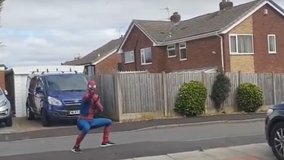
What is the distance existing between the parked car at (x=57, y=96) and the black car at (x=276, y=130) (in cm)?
946

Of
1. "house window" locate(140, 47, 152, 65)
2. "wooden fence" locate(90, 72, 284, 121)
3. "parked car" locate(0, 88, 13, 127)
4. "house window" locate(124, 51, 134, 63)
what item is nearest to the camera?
"parked car" locate(0, 88, 13, 127)

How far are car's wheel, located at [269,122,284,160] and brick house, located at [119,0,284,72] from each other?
65.6ft

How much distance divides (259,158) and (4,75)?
1852 centimetres

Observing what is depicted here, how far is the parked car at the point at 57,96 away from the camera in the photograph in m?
17.9

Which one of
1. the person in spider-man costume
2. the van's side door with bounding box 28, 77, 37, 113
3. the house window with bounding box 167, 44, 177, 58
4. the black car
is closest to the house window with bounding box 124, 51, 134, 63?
the house window with bounding box 167, 44, 177, 58

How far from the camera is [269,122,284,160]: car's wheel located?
936 centimetres

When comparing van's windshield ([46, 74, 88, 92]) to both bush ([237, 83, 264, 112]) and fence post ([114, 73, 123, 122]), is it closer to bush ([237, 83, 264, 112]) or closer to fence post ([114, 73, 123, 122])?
fence post ([114, 73, 123, 122])

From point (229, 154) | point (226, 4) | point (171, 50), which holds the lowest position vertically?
point (229, 154)

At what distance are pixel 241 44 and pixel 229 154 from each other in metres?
22.2

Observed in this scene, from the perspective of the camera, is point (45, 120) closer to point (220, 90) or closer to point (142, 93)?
point (142, 93)

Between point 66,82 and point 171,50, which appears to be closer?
point 66,82

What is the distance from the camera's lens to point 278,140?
9461 mm

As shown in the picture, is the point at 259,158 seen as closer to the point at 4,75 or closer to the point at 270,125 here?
the point at 270,125

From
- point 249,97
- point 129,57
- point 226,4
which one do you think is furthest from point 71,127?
point 129,57
